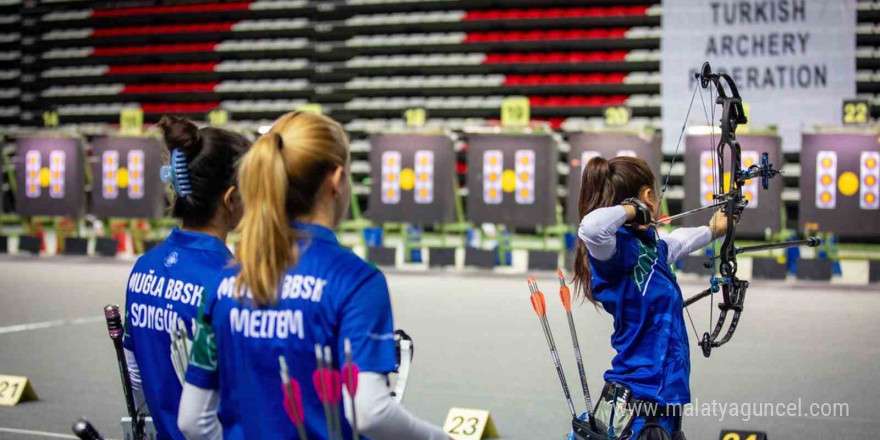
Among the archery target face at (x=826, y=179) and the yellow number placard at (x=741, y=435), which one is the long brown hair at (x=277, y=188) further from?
the archery target face at (x=826, y=179)

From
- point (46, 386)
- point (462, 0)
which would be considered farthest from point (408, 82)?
point (46, 386)

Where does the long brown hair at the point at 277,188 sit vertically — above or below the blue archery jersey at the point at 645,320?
above

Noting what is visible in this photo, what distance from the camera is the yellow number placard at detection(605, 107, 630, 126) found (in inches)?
449

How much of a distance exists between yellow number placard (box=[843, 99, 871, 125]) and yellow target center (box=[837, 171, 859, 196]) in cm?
60

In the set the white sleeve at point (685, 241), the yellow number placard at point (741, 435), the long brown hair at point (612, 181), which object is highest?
the long brown hair at point (612, 181)

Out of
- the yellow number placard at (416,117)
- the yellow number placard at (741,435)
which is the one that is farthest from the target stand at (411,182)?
the yellow number placard at (741,435)

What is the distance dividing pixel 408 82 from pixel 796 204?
626 centimetres

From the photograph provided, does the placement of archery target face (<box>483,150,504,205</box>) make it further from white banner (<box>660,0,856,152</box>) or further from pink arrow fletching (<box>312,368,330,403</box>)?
pink arrow fletching (<box>312,368,330,403</box>)

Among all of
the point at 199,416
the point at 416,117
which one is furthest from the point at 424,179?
the point at 199,416

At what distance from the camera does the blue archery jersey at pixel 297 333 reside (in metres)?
1.50

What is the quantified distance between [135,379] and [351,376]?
0.87m

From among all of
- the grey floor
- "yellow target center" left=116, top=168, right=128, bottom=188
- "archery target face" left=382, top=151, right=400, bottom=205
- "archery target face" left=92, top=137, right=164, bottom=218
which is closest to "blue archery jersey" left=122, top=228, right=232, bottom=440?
the grey floor

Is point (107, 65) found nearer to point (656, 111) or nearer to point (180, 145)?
point (656, 111)

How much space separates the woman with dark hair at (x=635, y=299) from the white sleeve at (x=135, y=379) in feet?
3.57
